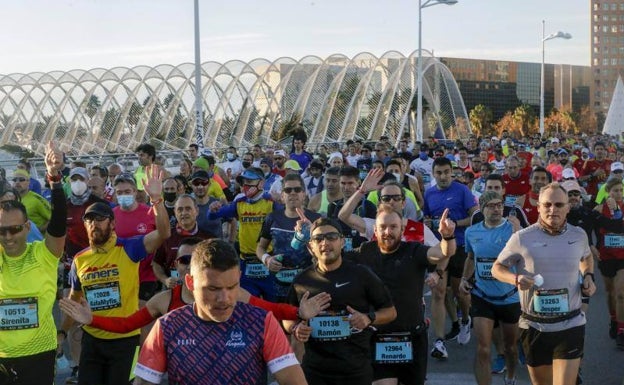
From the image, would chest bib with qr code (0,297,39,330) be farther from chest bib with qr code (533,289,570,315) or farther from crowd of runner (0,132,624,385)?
chest bib with qr code (533,289,570,315)

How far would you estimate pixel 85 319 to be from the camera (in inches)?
152

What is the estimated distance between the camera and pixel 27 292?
4.54m

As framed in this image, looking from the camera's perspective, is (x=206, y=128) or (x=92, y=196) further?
(x=206, y=128)

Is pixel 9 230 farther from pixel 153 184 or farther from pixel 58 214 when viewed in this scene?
pixel 153 184

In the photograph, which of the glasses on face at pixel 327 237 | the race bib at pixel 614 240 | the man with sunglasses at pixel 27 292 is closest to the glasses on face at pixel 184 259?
the man with sunglasses at pixel 27 292

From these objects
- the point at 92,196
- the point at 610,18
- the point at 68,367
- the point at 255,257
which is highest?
the point at 610,18

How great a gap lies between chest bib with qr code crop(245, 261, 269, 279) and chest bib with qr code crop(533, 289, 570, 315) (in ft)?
9.24

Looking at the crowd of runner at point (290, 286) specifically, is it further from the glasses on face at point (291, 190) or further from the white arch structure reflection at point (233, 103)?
the white arch structure reflection at point (233, 103)

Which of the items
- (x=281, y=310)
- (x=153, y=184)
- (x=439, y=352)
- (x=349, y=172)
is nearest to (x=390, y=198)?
(x=349, y=172)

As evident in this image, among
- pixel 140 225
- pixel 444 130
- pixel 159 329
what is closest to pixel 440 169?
pixel 140 225

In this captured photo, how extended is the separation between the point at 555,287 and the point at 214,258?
3.05 meters

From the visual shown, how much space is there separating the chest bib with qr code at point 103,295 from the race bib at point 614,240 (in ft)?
17.3

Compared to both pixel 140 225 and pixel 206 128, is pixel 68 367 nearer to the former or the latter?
pixel 140 225

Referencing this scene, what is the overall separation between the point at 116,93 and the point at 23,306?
174ft
